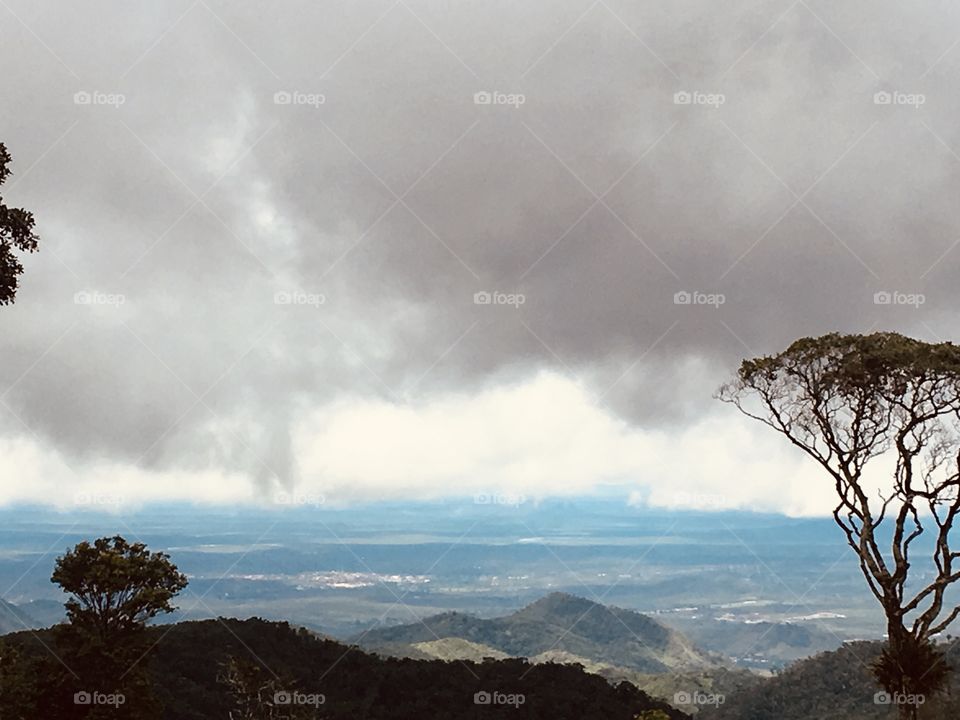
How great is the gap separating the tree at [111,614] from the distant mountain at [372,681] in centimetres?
3393

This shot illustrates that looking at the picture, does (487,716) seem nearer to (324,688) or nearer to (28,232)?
(324,688)

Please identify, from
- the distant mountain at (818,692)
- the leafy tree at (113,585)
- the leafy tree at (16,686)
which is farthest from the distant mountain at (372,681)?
the distant mountain at (818,692)

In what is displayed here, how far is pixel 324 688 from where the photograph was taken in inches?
2758

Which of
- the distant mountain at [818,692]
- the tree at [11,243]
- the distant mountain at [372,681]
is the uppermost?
the tree at [11,243]

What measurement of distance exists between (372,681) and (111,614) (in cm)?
5187

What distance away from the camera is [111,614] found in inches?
1040

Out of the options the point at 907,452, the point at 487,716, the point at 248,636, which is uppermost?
the point at 907,452

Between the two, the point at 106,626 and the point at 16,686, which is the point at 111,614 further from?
the point at 16,686

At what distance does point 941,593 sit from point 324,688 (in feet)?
186

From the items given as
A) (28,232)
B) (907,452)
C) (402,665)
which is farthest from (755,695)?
(28,232)

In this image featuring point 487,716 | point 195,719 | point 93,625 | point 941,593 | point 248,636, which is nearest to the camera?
point 941,593

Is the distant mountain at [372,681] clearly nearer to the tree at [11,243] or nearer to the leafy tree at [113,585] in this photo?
the leafy tree at [113,585]

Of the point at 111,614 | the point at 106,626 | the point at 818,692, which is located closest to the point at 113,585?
the point at 111,614

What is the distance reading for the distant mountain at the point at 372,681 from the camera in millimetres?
64938
